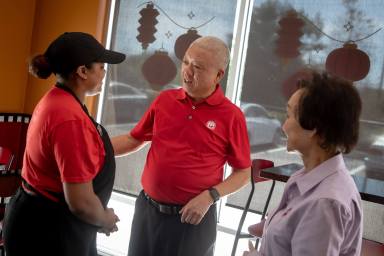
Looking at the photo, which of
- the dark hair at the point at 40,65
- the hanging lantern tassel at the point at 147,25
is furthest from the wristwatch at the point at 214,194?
the hanging lantern tassel at the point at 147,25

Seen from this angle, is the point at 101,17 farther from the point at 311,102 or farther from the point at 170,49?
the point at 311,102

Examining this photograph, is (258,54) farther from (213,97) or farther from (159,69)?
(213,97)

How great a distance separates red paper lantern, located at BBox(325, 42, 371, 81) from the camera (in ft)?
8.13

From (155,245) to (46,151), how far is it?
682 mm

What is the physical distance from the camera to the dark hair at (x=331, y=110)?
0.95 metres

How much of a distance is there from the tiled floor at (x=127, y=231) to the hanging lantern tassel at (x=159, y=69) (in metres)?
1.01

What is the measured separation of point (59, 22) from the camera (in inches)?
133

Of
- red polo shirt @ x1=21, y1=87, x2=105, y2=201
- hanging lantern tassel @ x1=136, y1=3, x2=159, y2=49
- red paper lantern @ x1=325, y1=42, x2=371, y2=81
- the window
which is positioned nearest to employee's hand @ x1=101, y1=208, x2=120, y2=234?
red polo shirt @ x1=21, y1=87, x2=105, y2=201

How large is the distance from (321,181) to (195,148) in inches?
32.0

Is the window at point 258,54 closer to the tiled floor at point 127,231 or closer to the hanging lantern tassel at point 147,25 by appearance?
the hanging lantern tassel at point 147,25

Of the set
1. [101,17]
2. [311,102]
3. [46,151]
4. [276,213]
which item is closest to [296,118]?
[311,102]

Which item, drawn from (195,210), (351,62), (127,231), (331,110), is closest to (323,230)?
(331,110)

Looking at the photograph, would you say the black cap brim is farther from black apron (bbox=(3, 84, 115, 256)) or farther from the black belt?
the black belt

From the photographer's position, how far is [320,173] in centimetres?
99
